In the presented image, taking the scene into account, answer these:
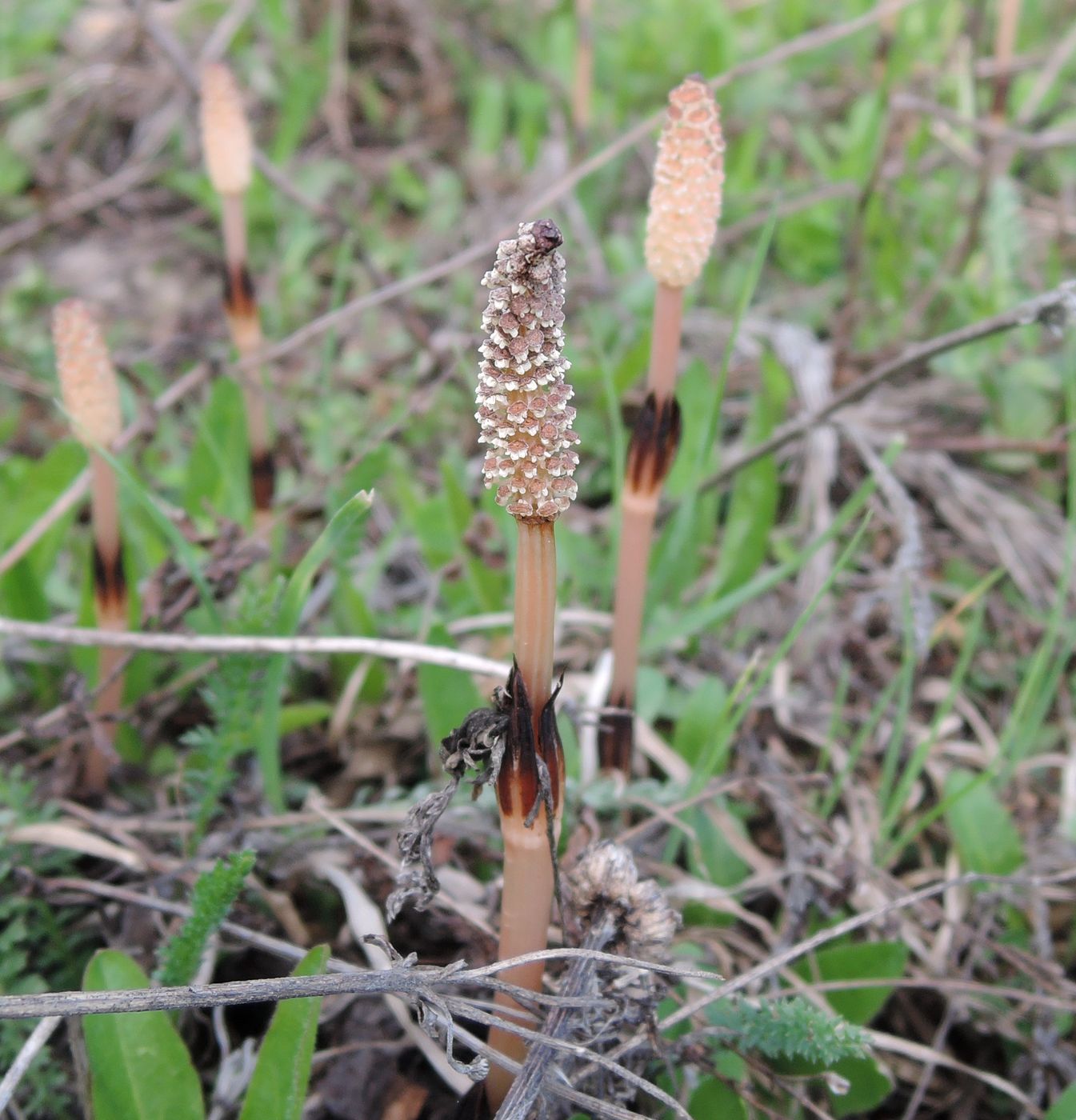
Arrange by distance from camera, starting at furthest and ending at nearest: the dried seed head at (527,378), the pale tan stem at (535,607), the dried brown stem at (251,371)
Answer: the dried brown stem at (251,371)
the pale tan stem at (535,607)
the dried seed head at (527,378)

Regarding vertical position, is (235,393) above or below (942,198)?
below

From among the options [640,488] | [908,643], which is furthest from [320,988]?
[908,643]

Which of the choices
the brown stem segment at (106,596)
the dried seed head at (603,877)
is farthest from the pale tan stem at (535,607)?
the brown stem segment at (106,596)

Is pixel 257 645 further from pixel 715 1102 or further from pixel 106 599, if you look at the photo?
pixel 715 1102

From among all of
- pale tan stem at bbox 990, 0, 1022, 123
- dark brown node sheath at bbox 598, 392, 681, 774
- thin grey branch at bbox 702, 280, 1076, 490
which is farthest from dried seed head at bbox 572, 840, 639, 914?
pale tan stem at bbox 990, 0, 1022, 123

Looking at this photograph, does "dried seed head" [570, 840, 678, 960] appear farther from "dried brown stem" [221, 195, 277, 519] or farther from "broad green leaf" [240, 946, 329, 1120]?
"dried brown stem" [221, 195, 277, 519]

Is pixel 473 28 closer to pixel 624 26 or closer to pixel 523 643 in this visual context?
pixel 624 26

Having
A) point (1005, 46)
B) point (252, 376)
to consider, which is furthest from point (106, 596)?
point (1005, 46)

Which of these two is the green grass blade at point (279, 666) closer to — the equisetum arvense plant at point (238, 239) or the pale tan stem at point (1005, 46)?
the equisetum arvense plant at point (238, 239)
